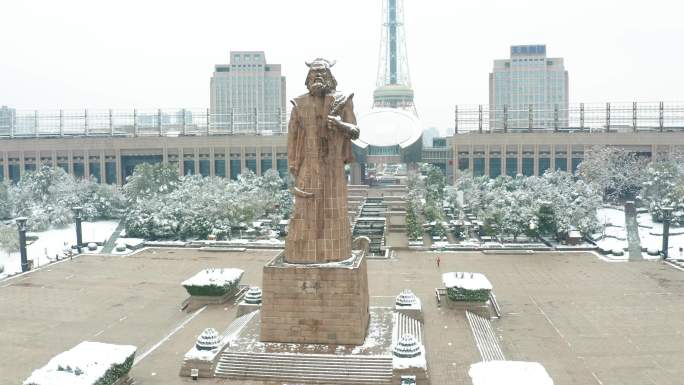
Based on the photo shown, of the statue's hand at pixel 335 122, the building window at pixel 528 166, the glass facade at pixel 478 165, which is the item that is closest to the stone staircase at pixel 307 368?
the statue's hand at pixel 335 122

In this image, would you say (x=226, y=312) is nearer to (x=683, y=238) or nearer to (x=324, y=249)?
(x=324, y=249)

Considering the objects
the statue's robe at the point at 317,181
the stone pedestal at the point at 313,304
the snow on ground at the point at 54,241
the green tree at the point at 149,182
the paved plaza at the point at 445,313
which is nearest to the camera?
the stone pedestal at the point at 313,304

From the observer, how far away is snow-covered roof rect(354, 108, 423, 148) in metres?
84.9

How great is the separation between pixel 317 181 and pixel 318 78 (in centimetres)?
377

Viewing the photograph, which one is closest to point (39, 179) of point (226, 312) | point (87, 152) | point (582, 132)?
point (87, 152)

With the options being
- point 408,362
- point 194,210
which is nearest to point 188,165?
point 194,210

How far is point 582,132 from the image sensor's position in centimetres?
8456

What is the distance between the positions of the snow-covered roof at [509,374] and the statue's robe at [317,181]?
7.32m

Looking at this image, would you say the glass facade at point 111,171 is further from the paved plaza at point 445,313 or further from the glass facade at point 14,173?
the paved plaza at point 445,313

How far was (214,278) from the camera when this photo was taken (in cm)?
3262

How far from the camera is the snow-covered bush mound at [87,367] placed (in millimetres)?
19016

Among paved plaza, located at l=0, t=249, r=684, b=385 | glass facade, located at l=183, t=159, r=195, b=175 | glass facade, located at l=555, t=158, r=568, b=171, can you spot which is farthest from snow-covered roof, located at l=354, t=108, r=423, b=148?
paved plaza, located at l=0, t=249, r=684, b=385

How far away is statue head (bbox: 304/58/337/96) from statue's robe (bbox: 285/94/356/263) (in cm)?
27

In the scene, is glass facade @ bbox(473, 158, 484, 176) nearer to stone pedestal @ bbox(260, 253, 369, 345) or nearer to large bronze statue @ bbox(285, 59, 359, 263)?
large bronze statue @ bbox(285, 59, 359, 263)
